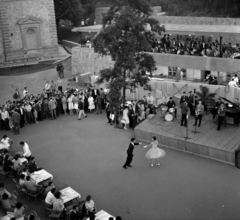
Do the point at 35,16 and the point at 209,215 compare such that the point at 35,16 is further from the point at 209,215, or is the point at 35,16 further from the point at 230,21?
the point at 209,215

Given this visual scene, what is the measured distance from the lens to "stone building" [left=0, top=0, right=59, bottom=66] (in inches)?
1554

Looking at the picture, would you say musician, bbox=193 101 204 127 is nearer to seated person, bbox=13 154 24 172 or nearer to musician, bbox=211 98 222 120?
musician, bbox=211 98 222 120

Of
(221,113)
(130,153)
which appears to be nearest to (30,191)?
(130,153)

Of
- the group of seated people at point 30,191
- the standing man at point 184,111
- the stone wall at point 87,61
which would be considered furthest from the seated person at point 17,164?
the stone wall at point 87,61

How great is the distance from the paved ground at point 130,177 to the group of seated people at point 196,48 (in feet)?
26.2

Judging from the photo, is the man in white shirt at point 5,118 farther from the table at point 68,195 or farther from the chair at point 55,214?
the chair at point 55,214

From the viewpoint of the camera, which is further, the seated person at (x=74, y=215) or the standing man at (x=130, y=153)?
the standing man at (x=130, y=153)

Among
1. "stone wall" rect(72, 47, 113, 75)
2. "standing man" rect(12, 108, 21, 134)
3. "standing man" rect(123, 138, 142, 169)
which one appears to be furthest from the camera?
"stone wall" rect(72, 47, 113, 75)

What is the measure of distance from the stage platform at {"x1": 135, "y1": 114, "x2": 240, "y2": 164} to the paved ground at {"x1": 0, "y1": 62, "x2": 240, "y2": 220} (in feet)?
1.48

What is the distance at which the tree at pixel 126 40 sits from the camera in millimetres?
19172

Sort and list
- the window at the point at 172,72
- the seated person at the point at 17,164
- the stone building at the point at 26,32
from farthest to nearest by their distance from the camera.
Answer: the stone building at the point at 26,32, the window at the point at 172,72, the seated person at the point at 17,164

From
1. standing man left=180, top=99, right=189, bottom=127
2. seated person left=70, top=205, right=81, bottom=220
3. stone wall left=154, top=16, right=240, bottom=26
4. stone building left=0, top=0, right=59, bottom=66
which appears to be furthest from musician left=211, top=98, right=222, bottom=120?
stone building left=0, top=0, right=59, bottom=66

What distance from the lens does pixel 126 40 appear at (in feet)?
63.0

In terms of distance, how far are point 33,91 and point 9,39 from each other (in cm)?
1169
